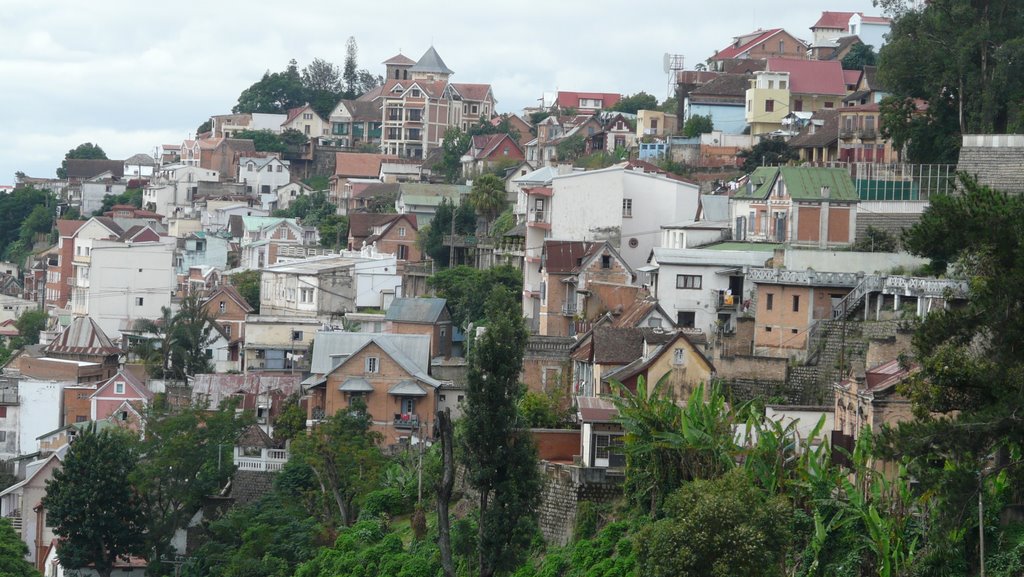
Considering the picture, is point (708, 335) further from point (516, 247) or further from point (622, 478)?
point (516, 247)

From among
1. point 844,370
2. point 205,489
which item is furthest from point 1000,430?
point 205,489

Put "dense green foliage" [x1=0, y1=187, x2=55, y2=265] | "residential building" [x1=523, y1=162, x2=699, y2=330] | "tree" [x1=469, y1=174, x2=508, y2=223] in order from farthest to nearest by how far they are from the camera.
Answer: "dense green foliage" [x1=0, y1=187, x2=55, y2=265], "tree" [x1=469, y1=174, x2=508, y2=223], "residential building" [x1=523, y1=162, x2=699, y2=330]

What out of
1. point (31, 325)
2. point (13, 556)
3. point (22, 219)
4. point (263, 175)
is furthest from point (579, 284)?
point (22, 219)

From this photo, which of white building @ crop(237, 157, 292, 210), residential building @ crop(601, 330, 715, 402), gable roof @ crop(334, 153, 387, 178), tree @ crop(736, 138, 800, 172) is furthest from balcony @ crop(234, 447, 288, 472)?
white building @ crop(237, 157, 292, 210)

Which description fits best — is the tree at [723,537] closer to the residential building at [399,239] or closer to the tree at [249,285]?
the residential building at [399,239]

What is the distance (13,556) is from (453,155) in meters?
56.2

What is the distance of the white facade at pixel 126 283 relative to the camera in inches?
3447

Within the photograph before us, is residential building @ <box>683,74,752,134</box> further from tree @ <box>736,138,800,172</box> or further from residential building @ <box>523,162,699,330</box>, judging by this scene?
residential building @ <box>523,162,699,330</box>

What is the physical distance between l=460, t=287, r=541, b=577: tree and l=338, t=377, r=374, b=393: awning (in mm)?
17906

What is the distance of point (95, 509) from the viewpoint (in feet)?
164

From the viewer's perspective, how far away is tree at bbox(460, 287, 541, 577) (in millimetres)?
35906

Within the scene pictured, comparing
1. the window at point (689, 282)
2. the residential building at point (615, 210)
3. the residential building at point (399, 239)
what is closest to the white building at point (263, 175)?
the residential building at point (399, 239)

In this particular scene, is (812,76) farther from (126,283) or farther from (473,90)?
(473,90)

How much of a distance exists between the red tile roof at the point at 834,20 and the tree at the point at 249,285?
131 ft
